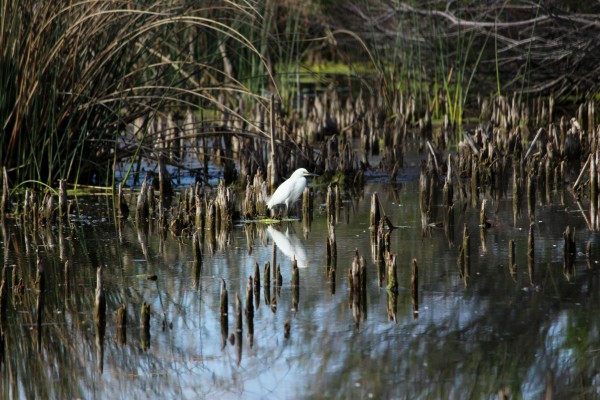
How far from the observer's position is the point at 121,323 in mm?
4582

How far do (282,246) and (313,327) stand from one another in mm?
1837

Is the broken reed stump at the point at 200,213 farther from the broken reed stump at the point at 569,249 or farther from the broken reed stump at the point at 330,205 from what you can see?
the broken reed stump at the point at 569,249

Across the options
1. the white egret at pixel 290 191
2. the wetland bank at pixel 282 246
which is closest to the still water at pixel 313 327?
the wetland bank at pixel 282 246

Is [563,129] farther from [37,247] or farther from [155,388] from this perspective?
[155,388]

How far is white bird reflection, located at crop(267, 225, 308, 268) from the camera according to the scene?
598 centimetres

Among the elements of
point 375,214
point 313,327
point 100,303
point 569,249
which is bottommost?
point 313,327

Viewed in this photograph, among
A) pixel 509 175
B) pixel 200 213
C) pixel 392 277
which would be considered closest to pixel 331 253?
pixel 392 277

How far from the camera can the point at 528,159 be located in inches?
366

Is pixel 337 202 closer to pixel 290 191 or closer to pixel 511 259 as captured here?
pixel 290 191

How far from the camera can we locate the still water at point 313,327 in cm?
399

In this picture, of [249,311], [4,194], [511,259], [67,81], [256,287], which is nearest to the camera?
[249,311]

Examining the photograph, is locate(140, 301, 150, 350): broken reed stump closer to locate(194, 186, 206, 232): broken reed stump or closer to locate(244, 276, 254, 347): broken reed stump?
locate(244, 276, 254, 347): broken reed stump

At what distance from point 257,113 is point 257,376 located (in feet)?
27.3

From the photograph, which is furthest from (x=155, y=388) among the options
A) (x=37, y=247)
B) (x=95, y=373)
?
(x=37, y=247)
